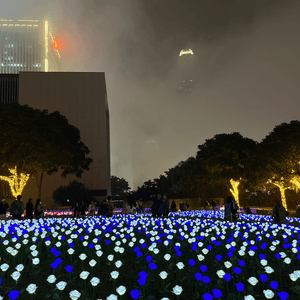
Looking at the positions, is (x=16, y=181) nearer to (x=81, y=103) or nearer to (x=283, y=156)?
(x=283, y=156)

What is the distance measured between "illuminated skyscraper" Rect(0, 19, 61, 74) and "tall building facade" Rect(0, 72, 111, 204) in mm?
82579

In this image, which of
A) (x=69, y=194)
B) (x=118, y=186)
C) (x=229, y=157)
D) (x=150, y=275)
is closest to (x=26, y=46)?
(x=118, y=186)

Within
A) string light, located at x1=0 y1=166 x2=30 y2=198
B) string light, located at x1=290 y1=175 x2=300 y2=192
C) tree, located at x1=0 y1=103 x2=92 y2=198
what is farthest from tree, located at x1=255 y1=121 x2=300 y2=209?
string light, located at x1=0 y1=166 x2=30 y2=198

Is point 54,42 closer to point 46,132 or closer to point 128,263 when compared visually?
point 46,132

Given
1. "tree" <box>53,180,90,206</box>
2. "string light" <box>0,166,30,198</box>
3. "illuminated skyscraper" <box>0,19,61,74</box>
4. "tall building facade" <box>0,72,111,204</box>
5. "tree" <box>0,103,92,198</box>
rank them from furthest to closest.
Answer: "illuminated skyscraper" <box>0,19,61,74</box>
"tall building facade" <box>0,72,111,204</box>
"tree" <box>53,180,90,206</box>
"string light" <box>0,166,30,198</box>
"tree" <box>0,103,92,198</box>

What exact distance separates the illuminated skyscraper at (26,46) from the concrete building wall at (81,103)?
82.4 meters

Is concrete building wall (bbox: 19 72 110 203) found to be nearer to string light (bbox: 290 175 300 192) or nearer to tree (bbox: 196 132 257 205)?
tree (bbox: 196 132 257 205)

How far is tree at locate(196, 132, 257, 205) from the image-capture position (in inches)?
1551

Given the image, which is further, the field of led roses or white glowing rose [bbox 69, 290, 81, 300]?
the field of led roses

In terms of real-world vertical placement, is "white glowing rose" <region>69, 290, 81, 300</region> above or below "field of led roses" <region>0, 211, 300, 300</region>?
above

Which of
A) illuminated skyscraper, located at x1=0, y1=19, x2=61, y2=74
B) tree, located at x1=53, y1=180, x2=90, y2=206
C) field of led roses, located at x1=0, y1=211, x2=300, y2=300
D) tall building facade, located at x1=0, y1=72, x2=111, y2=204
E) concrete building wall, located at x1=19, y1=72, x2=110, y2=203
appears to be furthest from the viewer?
illuminated skyscraper, located at x1=0, y1=19, x2=61, y2=74

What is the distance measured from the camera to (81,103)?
5581 cm

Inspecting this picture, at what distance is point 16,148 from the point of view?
26.5m

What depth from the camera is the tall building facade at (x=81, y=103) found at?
179 ft
